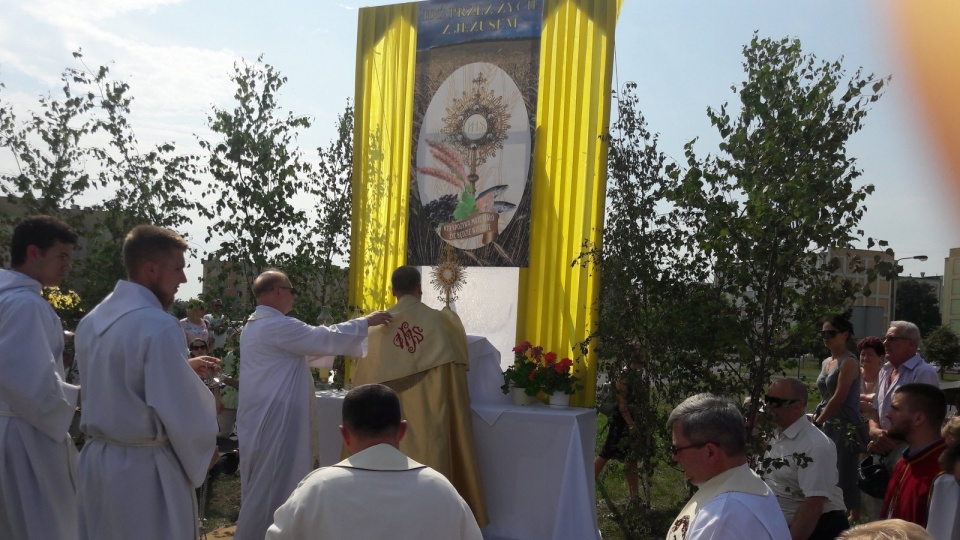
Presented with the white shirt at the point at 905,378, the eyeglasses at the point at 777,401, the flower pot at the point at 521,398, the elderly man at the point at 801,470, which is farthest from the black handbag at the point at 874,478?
the flower pot at the point at 521,398

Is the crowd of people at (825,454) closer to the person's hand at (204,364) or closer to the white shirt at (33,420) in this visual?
the person's hand at (204,364)

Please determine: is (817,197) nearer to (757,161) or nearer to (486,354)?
(757,161)

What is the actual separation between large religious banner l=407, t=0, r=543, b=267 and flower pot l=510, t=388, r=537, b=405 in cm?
107

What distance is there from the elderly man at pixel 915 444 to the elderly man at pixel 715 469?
1.29 metres

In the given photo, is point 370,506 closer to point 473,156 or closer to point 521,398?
point 521,398

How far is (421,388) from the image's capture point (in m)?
6.12

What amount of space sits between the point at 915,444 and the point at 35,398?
12.5 ft

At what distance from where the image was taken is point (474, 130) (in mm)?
7168

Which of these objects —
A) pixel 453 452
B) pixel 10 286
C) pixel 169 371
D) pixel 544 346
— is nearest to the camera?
pixel 169 371

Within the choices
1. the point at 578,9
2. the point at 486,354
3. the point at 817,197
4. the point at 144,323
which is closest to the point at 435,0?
the point at 578,9

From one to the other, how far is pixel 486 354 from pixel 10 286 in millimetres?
3574

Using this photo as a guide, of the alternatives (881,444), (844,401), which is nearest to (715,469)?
(881,444)

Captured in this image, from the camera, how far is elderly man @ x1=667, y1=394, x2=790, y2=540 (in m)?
2.39

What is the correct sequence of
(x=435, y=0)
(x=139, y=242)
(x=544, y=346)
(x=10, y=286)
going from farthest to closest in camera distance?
(x=435, y=0) < (x=544, y=346) < (x=10, y=286) < (x=139, y=242)
